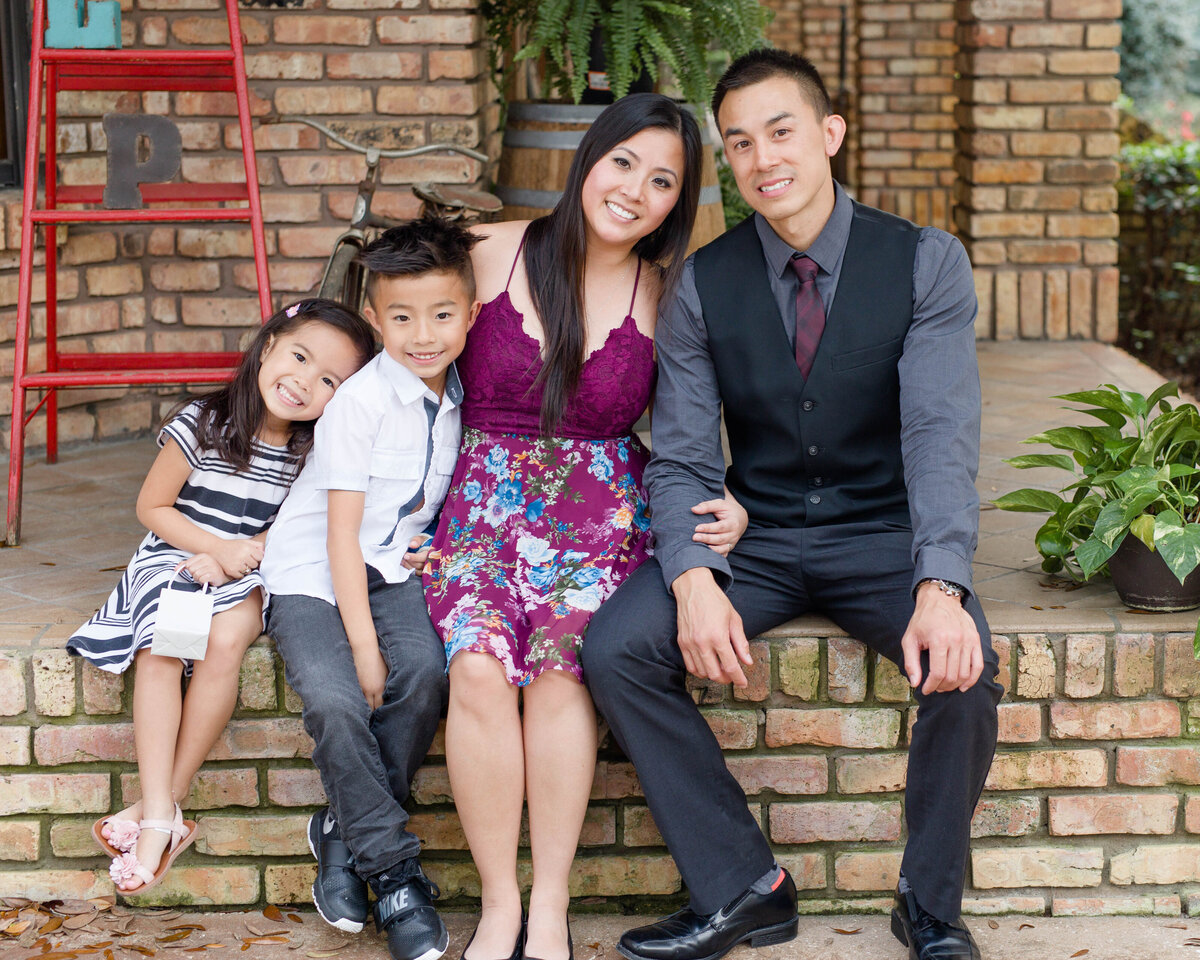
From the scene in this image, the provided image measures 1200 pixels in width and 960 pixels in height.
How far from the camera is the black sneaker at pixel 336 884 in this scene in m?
2.06

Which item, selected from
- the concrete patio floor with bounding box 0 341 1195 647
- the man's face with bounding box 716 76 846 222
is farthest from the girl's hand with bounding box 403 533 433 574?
the man's face with bounding box 716 76 846 222

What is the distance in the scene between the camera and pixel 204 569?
2188 mm

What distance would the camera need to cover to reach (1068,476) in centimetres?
315

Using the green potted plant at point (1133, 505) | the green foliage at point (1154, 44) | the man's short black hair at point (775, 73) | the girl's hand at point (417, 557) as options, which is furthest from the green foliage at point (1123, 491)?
the green foliage at point (1154, 44)

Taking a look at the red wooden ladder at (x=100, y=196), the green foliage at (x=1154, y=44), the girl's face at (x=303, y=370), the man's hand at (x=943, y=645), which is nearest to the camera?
the man's hand at (x=943, y=645)

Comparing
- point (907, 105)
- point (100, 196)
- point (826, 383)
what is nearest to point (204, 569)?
point (826, 383)

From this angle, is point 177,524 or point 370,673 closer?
point 370,673

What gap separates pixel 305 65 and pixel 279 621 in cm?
192

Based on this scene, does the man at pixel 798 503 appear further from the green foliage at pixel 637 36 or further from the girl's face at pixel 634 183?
the green foliage at pixel 637 36

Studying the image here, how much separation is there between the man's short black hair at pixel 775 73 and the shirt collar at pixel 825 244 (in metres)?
0.17

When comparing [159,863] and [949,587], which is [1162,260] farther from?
[159,863]

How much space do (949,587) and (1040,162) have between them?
311cm

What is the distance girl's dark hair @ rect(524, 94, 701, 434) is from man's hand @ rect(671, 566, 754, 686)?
0.42 meters

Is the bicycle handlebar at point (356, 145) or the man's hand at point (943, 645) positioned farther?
the bicycle handlebar at point (356, 145)
